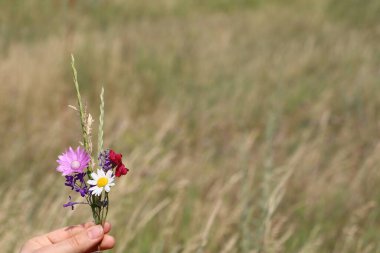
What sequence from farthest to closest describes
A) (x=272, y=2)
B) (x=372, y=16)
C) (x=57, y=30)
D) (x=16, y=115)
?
(x=272, y=2) < (x=372, y=16) < (x=57, y=30) < (x=16, y=115)

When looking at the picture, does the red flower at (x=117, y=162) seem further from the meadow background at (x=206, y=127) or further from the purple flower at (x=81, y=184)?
the meadow background at (x=206, y=127)

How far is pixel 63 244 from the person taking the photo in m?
0.83

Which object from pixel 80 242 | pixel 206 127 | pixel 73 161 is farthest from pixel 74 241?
pixel 206 127

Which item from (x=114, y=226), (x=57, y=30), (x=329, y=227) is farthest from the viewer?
(x=57, y=30)

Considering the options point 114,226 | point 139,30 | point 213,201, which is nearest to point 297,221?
point 213,201

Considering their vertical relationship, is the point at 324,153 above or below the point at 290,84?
below

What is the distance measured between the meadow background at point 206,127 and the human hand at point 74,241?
69 centimetres

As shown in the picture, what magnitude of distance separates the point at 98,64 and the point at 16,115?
1223mm

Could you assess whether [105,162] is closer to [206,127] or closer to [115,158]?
[115,158]

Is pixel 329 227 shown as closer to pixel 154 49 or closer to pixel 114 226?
pixel 114 226

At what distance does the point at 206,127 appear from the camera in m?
3.96

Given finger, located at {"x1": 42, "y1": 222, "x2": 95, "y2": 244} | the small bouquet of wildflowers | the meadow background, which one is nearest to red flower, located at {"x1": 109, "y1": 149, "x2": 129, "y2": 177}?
the small bouquet of wildflowers

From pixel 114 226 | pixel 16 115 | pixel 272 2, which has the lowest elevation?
pixel 114 226

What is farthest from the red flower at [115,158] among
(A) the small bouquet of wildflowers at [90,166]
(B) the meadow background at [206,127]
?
(B) the meadow background at [206,127]
